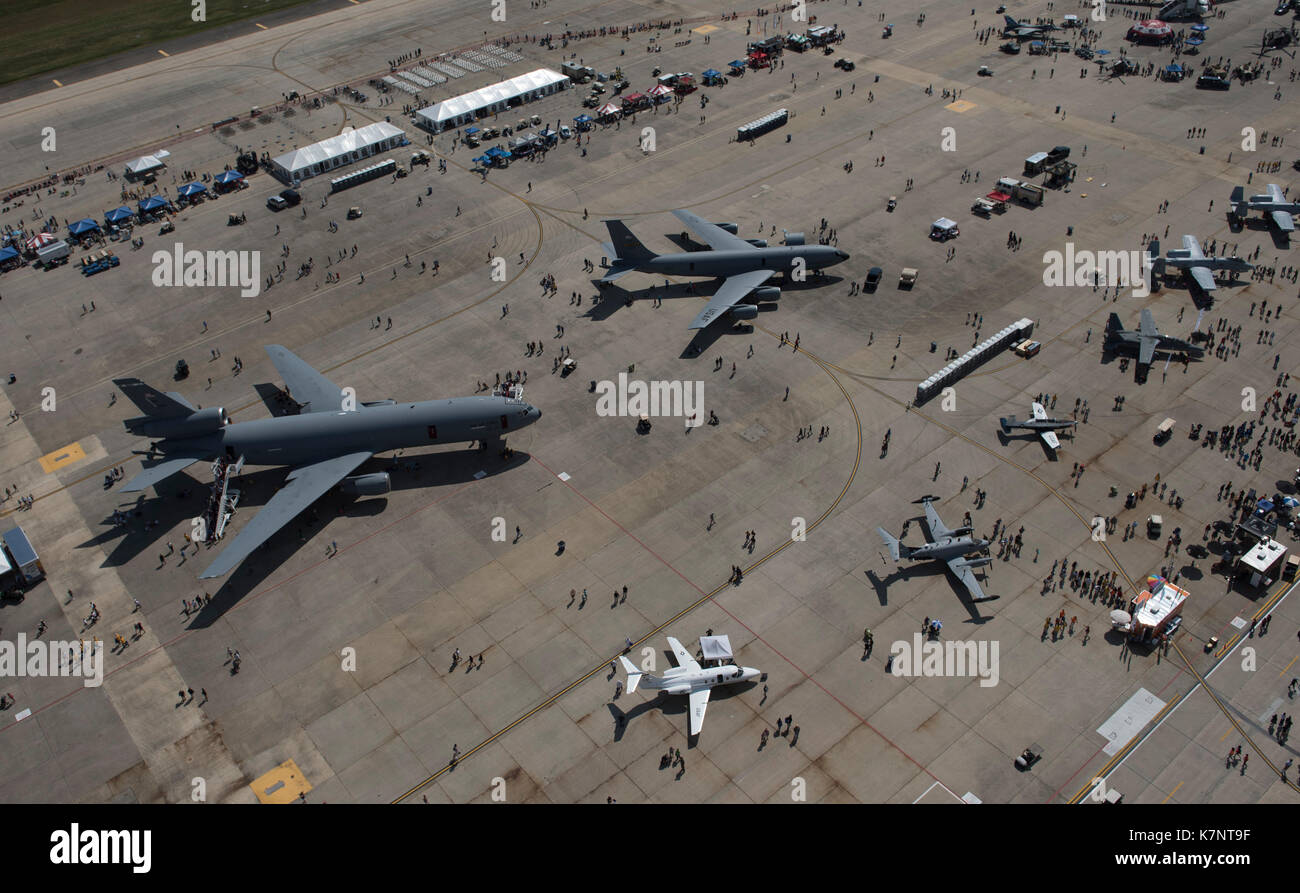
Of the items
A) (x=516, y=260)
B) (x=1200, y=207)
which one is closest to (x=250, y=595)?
(x=516, y=260)

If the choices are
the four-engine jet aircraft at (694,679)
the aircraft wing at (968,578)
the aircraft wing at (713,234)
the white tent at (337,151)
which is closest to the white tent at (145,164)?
the white tent at (337,151)

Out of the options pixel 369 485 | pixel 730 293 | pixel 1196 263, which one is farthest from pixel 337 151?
pixel 1196 263


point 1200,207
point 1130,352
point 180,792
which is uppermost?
point 1200,207

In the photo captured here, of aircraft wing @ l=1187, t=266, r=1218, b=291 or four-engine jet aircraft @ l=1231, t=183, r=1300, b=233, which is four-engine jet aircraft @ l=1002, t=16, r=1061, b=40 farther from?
aircraft wing @ l=1187, t=266, r=1218, b=291

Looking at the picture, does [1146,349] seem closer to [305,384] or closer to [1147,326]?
[1147,326]

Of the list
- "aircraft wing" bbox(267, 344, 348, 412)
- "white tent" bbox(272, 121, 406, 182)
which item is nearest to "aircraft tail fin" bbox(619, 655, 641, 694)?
"aircraft wing" bbox(267, 344, 348, 412)

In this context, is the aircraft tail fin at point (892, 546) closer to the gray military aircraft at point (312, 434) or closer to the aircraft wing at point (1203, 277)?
the gray military aircraft at point (312, 434)
